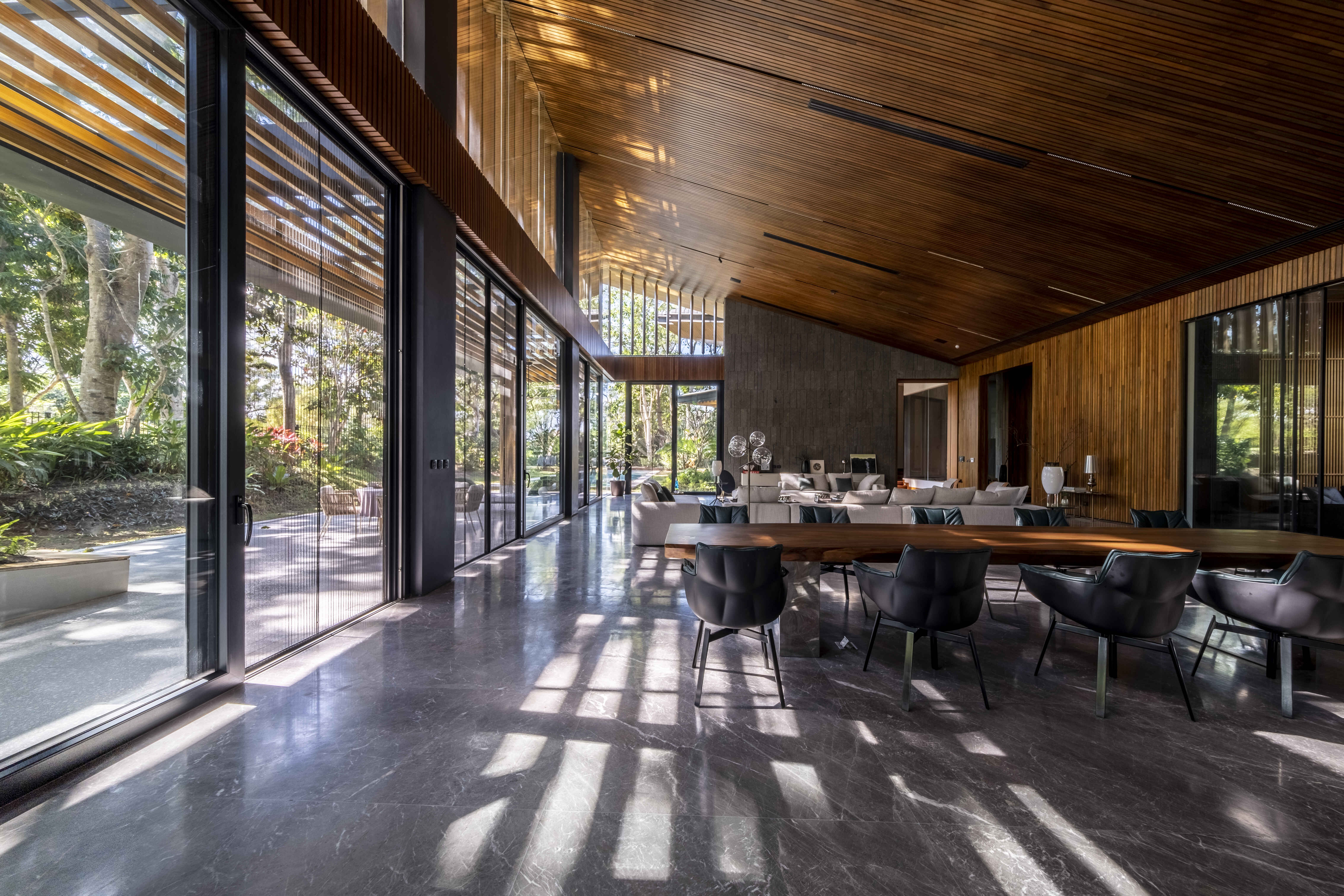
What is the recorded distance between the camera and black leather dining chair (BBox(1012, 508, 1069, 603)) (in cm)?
543

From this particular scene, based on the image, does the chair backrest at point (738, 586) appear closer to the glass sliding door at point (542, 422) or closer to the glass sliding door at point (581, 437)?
the glass sliding door at point (542, 422)

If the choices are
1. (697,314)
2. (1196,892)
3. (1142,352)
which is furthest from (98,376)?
(697,314)

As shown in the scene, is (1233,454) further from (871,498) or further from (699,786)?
(699,786)

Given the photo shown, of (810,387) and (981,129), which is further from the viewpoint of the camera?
(810,387)

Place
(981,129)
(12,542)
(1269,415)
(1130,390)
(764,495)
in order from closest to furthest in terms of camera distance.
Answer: (12,542), (981,129), (1269,415), (764,495), (1130,390)

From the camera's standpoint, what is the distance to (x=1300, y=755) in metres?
2.65

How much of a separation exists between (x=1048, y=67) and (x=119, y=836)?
6958 mm

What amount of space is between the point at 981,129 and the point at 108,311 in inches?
263

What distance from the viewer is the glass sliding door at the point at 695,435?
17.4 meters

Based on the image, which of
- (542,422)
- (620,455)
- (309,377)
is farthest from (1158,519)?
(620,455)

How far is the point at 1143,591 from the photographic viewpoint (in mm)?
2992

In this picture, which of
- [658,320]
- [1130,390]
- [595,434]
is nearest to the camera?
[1130,390]

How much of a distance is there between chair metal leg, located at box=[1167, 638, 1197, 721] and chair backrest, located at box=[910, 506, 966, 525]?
2232 mm

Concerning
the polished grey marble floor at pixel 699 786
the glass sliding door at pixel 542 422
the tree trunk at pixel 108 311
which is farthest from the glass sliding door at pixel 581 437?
the tree trunk at pixel 108 311
